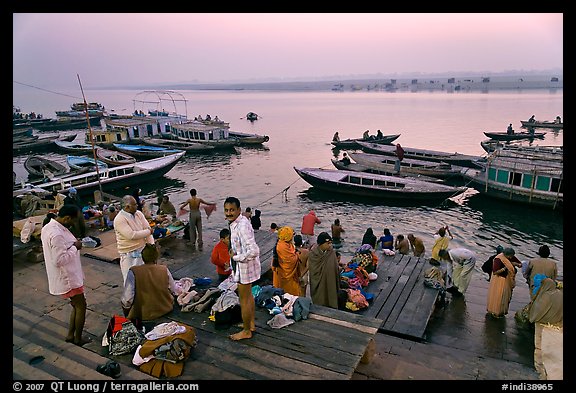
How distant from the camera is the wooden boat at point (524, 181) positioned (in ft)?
65.8

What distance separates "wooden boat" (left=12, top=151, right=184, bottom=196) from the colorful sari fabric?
20414 mm

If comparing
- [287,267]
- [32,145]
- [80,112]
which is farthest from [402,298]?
[80,112]

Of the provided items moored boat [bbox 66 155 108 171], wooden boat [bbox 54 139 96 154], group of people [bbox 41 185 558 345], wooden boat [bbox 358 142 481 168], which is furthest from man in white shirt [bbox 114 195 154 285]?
wooden boat [bbox 54 139 96 154]

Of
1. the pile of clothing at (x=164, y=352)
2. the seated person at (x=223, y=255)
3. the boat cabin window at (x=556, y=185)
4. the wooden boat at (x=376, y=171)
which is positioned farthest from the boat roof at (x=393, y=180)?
the pile of clothing at (x=164, y=352)

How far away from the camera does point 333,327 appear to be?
17.5 feet

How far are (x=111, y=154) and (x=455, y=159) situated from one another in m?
31.3

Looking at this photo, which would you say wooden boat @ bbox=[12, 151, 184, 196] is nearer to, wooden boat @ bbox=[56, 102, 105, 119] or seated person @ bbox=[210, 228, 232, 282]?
seated person @ bbox=[210, 228, 232, 282]

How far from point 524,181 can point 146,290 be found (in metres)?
22.5

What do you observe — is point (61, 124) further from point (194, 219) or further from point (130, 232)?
point (130, 232)

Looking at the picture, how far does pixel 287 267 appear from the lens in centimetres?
704

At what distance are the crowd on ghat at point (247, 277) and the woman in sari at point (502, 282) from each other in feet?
0.06

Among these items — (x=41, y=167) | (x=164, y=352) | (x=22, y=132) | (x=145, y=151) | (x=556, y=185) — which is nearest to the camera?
(x=164, y=352)

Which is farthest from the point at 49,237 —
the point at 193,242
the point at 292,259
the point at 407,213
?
the point at 407,213

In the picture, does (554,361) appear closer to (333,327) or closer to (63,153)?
(333,327)
